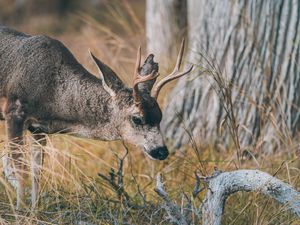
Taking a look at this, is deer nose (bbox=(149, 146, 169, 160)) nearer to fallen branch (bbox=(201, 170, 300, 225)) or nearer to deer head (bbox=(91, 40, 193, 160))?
deer head (bbox=(91, 40, 193, 160))

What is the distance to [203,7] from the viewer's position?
7.96 metres

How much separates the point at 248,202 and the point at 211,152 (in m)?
1.81

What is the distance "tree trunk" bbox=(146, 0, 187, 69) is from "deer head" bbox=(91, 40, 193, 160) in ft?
9.75

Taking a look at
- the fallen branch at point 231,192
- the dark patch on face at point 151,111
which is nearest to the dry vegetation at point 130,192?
the fallen branch at point 231,192

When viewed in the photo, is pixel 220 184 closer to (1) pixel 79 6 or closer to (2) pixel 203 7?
(2) pixel 203 7

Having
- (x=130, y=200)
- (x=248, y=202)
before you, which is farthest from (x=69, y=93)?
(x=248, y=202)

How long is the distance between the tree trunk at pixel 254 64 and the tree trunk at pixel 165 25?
1488 millimetres

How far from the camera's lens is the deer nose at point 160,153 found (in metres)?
6.07

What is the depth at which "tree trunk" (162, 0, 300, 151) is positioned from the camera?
757cm

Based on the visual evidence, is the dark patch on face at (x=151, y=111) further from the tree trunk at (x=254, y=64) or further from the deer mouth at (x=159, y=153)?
the tree trunk at (x=254, y=64)

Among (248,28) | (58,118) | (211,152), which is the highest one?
(248,28)

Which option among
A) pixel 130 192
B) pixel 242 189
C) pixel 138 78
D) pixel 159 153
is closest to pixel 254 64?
pixel 130 192

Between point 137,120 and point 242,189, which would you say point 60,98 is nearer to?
point 137,120

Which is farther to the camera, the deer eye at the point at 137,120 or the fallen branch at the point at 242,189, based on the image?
the deer eye at the point at 137,120
